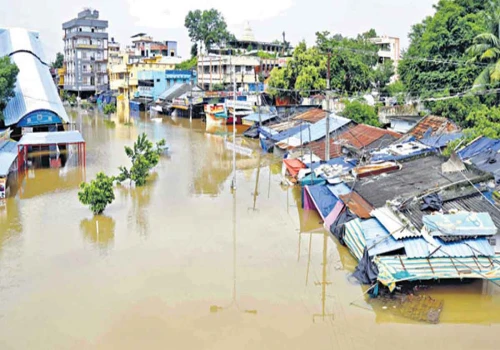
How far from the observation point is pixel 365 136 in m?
24.5

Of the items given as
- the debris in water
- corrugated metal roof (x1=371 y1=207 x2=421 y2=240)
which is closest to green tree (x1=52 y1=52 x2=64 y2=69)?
corrugated metal roof (x1=371 y1=207 x2=421 y2=240)

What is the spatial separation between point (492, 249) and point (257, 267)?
5554 millimetres

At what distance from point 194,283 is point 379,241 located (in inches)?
176

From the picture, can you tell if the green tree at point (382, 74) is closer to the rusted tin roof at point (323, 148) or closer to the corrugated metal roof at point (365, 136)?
the corrugated metal roof at point (365, 136)

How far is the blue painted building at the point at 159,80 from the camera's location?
201ft

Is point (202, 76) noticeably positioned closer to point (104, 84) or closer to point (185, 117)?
point (185, 117)

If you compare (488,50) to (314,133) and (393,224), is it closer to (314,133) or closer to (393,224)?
(314,133)

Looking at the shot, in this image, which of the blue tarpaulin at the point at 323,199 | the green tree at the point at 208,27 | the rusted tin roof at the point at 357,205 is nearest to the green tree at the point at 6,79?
the blue tarpaulin at the point at 323,199

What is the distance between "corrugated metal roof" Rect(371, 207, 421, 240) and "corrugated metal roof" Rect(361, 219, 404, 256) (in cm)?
13

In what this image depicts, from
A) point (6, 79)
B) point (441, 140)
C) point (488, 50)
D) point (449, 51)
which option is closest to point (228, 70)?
point (6, 79)

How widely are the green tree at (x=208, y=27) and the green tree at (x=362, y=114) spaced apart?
4731cm

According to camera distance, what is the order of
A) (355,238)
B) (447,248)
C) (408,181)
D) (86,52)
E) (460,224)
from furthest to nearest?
(86,52)
(408,181)
(355,238)
(460,224)
(447,248)

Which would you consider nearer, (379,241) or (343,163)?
(379,241)

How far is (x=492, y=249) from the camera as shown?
1182 cm
